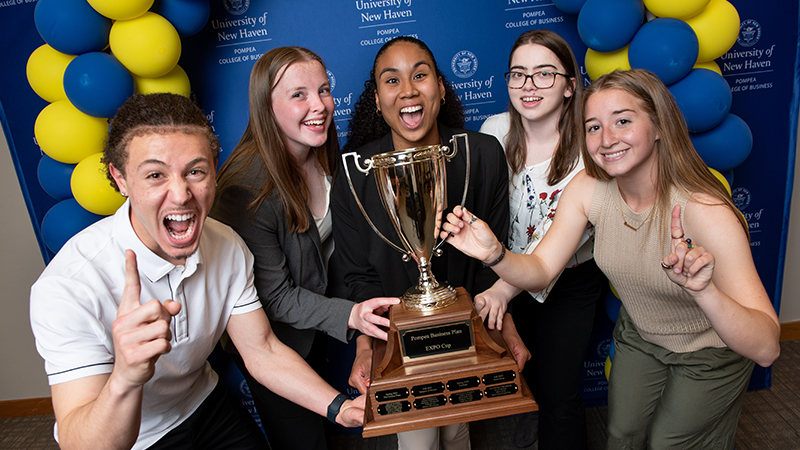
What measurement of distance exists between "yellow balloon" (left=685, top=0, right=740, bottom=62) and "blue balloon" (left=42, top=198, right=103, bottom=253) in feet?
9.16

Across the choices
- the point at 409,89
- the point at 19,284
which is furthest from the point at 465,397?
the point at 19,284

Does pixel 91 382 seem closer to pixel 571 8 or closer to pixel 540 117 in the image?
pixel 540 117

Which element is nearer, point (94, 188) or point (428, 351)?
point (428, 351)

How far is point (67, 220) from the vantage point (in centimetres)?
234

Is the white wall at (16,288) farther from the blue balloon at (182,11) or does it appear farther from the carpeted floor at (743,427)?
the blue balloon at (182,11)

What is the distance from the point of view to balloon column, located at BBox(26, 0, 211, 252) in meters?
2.11

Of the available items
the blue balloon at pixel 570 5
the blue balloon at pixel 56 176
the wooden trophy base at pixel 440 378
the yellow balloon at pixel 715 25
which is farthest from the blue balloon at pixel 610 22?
the blue balloon at pixel 56 176

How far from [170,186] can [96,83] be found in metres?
1.01

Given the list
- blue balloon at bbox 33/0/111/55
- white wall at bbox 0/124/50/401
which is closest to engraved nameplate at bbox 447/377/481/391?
blue balloon at bbox 33/0/111/55

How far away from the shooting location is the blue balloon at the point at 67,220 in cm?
233

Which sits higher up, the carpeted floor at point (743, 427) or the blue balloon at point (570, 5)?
the blue balloon at point (570, 5)

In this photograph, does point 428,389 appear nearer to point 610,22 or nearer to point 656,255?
point 656,255

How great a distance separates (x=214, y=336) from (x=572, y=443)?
64.8 inches

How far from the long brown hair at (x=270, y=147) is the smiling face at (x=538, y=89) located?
2.82 feet
